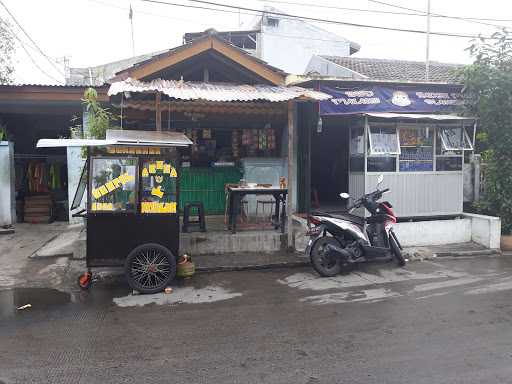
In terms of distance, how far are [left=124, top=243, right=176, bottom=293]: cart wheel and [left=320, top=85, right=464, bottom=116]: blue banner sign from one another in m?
4.86

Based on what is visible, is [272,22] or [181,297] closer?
[181,297]

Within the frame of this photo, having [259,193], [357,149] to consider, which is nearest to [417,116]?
[357,149]

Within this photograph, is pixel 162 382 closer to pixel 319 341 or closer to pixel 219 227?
pixel 319 341

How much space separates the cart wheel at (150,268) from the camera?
646cm

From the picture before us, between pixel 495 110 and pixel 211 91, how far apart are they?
19.6 feet

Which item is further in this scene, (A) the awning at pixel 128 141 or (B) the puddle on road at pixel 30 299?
(A) the awning at pixel 128 141

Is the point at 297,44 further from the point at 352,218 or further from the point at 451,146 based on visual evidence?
the point at 352,218

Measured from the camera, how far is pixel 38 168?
12.3 meters

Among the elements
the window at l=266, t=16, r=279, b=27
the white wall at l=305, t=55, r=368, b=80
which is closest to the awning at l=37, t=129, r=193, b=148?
the white wall at l=305, t=55, r=368, b=80

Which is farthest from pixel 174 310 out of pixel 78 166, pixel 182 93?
pixel 78 166

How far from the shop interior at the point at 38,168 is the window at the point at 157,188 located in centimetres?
634

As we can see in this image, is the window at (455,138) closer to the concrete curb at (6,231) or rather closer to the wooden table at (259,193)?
the wooden table at (259,193)

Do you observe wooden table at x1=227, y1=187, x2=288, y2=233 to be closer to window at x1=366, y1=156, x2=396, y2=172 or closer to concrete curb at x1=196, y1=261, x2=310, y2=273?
concrete curb at x1=196, y1=261, x2=310, y2=273

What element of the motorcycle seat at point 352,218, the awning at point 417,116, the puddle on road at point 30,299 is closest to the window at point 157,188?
the puddle on road at point 30,299
